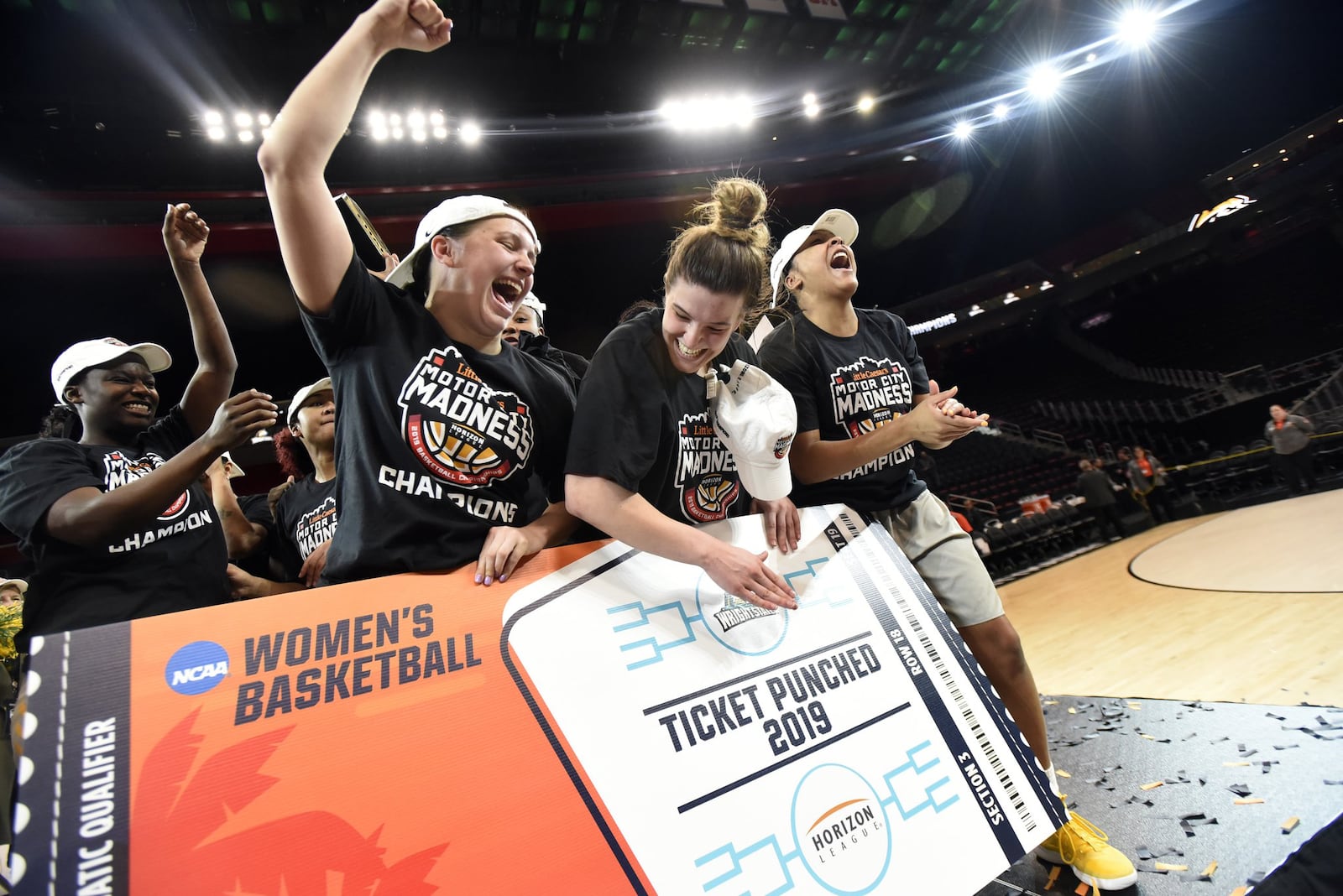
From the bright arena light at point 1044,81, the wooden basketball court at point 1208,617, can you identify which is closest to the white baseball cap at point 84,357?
the wooden basketball court at point 1208,617

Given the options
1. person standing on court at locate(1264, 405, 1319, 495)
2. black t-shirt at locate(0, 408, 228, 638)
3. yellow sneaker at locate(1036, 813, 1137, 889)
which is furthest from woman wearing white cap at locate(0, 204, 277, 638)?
person standing on court at locate(1264, 405, 1319, 495)

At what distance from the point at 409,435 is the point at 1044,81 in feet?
53.5

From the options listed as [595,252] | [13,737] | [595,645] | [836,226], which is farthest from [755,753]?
[595,252]

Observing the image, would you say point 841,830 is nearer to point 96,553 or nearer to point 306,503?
point 96,553

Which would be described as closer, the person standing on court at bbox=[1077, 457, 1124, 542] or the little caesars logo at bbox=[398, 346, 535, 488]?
the little caesars logo at bbox=[398, 346, 535, 488]

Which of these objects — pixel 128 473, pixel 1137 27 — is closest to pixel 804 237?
pixel 128 473

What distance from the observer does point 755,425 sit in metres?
1.33

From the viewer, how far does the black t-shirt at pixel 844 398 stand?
5.70 ft

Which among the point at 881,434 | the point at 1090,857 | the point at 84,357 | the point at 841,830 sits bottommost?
the point at 1090,857

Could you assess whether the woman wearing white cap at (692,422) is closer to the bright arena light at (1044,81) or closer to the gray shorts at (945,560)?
the gray shorts at (945,560)

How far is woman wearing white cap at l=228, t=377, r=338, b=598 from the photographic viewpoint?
195cm

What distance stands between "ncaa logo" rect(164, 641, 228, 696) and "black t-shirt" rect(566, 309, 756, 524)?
61 centimetres

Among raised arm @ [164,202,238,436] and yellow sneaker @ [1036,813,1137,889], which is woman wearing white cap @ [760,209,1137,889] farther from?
raised arm @ [164,202,238,436]

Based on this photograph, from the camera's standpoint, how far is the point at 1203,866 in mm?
1286
